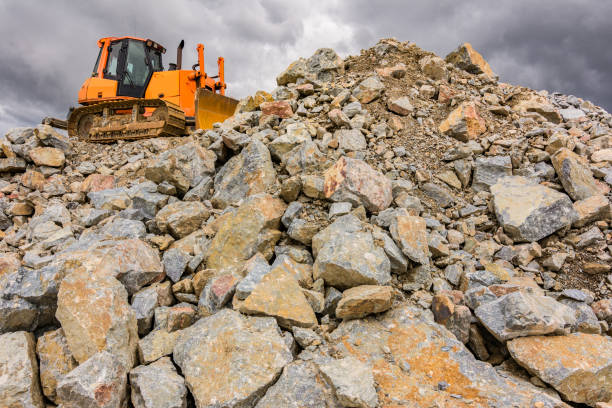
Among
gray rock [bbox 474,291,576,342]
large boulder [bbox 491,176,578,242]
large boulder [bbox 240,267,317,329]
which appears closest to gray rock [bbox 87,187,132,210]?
large boulder [bbox 240,267,317,329]

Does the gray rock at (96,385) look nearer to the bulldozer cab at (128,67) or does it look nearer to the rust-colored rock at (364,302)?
the rust-colored rock at (364,302)

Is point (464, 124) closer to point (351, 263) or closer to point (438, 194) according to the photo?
point (438, 194)

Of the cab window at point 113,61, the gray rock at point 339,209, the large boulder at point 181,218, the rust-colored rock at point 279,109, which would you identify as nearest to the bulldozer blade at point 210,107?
the cab window at point 113,61

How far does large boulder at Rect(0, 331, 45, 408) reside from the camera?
2.50m

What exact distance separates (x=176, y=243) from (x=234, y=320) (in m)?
1.81

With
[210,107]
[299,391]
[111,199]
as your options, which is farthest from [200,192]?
[210,107]

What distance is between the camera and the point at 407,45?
771 cm

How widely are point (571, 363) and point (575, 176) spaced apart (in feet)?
9.63

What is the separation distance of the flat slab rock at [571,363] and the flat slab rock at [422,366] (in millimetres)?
180

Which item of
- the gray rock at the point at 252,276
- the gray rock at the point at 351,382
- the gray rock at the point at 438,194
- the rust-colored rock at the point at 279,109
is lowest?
the gray rock at the point at 351,382

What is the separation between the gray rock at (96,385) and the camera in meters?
2.28

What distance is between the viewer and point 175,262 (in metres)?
3.72

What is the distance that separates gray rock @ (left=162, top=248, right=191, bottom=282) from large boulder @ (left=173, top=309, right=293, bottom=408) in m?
0.89

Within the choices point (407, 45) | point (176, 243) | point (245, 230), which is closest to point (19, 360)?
point (176, 243)
